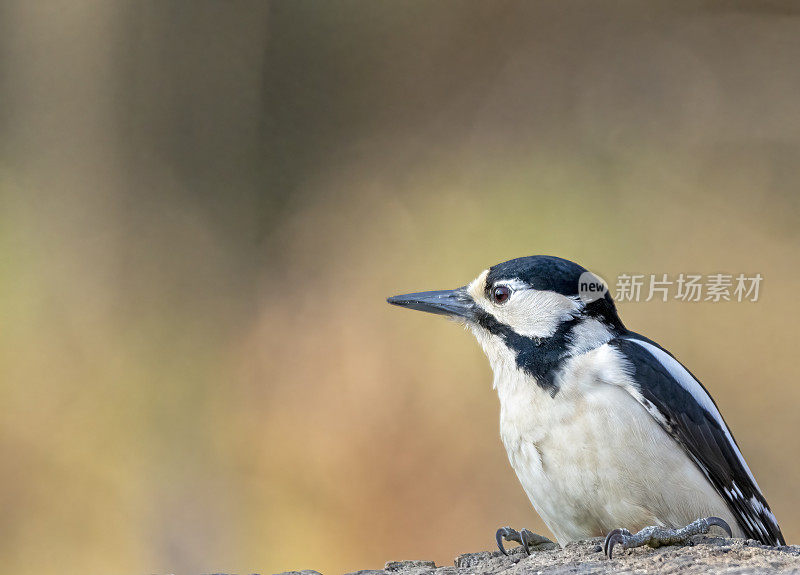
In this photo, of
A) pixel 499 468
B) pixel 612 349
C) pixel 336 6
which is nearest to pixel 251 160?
pixel 336 6

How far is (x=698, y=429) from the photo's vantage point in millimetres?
2080

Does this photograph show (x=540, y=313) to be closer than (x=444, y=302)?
Yes

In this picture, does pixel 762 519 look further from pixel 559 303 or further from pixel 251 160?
pixel 251 160

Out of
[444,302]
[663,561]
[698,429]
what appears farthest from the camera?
[444,302]

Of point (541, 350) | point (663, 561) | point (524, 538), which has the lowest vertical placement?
point (663, 561)

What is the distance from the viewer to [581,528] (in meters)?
2.05

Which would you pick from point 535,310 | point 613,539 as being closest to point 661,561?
point 613,539

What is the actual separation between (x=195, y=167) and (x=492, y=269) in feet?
11.0

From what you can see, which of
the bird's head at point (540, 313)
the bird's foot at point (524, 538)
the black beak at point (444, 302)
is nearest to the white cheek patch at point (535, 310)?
the bird's head at point (540, 313)

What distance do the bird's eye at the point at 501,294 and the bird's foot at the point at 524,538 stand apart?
0.55m

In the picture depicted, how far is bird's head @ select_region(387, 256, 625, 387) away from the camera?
2164 mm

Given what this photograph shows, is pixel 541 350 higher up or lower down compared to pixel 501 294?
lower down

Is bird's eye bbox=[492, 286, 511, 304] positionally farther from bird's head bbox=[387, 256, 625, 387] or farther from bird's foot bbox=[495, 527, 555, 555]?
bird's foot bbox=[495, 527, 555, 555]

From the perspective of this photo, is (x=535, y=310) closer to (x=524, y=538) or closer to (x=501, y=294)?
(x=501, y=294)
